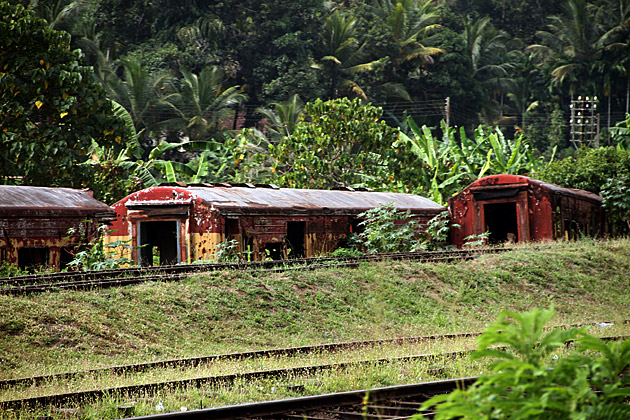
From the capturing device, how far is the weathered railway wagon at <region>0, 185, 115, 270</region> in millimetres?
16328

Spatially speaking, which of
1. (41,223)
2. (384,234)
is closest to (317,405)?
(41,223)

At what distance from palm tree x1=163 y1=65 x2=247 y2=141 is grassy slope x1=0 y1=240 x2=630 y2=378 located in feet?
98.3

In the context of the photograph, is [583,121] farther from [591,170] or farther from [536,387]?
[536,387]

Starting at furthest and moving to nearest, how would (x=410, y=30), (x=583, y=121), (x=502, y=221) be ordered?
(x=410, y=30), (x=583, y=121), (x=502, y=221)

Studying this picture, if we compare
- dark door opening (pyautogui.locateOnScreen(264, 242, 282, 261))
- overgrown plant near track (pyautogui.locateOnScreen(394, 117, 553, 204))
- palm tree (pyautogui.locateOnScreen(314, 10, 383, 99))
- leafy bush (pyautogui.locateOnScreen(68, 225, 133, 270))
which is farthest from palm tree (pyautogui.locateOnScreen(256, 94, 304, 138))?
leafy bush (pyautogui.locateOnScreen(68, 225, 133, 270))

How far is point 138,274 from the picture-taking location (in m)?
14.6

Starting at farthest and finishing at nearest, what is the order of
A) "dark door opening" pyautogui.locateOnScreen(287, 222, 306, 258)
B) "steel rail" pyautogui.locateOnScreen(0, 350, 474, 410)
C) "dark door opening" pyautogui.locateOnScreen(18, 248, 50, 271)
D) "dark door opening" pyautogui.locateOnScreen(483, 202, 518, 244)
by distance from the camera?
"dark door opening" pyautogui.locateOnScreen(483, 202, 518, 244), "dark door opening" pyautogui.locateOnScreen(287, 222, 306, 258), "dark door opening" pyautogui.locateOnScreen(18, 248, 50, 271), "steel rail" pyautogui.locateOnScreen(0, 350, 474, 410)

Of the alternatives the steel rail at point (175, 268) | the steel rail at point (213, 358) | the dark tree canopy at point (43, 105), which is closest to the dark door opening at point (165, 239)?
the dark tree canopy at point (43, 105)

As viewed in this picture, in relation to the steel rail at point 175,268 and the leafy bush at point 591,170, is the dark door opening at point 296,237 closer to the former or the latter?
the steel rail at point 175,268

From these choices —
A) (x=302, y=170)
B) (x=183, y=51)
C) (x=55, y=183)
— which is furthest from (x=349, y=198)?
(x=183, y=51)

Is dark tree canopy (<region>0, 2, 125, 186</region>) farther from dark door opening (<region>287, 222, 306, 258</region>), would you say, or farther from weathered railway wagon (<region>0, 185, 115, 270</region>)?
dark door opening (<region>287, 222, 306, 258</region>)

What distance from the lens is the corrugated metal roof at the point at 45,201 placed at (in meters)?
16.5

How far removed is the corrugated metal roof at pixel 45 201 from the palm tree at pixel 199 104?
2597cm

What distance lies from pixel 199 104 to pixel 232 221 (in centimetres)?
2908
